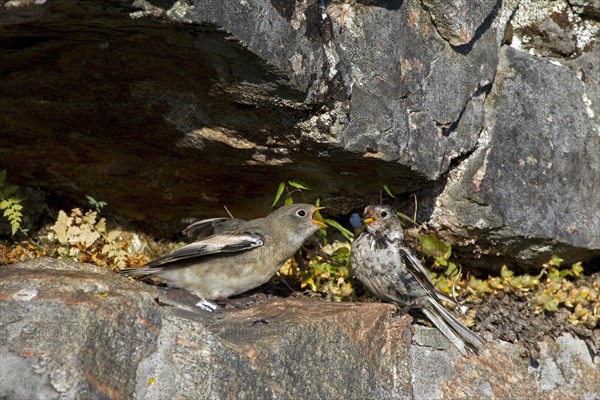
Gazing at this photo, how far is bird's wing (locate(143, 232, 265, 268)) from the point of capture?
616cm

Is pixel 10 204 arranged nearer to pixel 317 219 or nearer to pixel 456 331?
pixel 317 219

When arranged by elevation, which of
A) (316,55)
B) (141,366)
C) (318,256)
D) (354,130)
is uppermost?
(316,55)

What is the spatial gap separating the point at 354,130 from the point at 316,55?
639mm

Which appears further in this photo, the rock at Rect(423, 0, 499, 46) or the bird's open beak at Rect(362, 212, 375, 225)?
the bird's open beak at Rect(362, 212, 375, 225)

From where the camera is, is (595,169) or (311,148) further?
(595,169)

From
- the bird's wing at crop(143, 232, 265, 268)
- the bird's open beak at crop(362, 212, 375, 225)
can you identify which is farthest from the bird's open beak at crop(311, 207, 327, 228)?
the bird's wing at crop(143, 232, 265, 268)

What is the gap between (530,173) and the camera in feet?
21.5

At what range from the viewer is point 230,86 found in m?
5.10

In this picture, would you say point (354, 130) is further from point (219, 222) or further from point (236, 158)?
point (219, 222)

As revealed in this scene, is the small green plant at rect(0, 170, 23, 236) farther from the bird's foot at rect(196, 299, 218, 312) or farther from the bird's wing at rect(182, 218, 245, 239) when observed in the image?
the bird's foot at rect(196, 299, 218, 312)

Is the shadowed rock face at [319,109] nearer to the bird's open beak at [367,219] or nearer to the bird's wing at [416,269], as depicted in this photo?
the bird's open beak at [367,219]

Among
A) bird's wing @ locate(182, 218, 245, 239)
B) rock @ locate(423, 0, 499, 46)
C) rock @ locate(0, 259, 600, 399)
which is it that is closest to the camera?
rock @ locate(0, 259, 600, 399)

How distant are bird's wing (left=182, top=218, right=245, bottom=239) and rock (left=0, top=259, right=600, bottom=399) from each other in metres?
0.75

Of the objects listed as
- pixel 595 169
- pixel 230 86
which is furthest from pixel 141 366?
pixel 595 169
